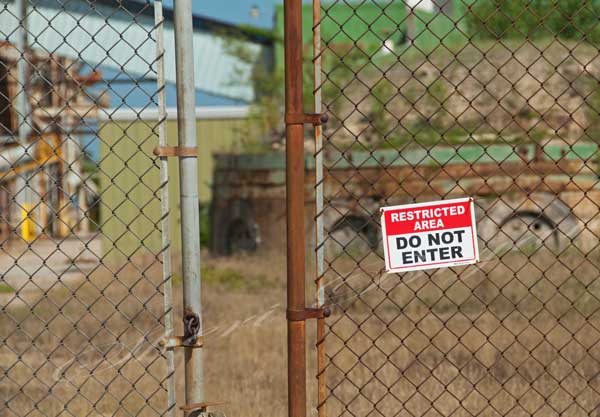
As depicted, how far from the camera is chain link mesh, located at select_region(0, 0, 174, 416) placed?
3.92 m

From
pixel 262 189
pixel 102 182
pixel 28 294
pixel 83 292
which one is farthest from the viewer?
pixel 102 182

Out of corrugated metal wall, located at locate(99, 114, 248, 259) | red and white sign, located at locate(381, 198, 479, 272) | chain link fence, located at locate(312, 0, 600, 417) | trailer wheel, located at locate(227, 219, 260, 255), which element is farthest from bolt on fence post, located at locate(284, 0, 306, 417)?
corrugated metal wall, located at locate(99, 114, 248, 259)

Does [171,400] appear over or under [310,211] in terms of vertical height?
under

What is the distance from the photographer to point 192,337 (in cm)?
321

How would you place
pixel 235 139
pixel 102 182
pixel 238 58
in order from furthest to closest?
pixel 238 58, pixel 102 182, pixel 235 139

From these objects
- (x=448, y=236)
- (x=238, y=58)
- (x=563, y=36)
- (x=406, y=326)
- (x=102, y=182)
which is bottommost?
(x=406, y=326)

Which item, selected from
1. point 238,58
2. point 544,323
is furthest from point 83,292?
point 238,58

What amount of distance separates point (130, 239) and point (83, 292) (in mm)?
6046

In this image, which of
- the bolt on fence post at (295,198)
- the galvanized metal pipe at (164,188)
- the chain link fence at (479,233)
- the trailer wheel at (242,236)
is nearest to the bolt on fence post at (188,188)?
the galvanized metal pipe at (164,188)

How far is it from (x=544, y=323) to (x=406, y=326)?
1.24 m

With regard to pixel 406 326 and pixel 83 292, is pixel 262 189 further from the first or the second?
pixel 406 326

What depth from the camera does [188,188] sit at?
10.6ft

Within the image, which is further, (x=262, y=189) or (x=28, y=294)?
(x=262, y=189)

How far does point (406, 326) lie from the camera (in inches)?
312
